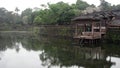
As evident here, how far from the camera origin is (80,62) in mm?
17672

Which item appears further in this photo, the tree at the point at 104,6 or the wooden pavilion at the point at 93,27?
the tree at the point at 104,6

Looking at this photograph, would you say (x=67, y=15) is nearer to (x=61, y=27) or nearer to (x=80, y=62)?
(x=61, y=27)

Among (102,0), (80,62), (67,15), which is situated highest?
(102,0)

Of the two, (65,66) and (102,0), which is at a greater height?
(102,0)

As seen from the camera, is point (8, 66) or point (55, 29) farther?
point (55, 29)

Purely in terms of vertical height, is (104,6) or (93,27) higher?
(104,6)

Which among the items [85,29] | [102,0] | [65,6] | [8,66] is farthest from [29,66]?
[102,0]

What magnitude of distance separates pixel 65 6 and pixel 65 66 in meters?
30.6

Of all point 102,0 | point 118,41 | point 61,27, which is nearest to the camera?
point 118,41

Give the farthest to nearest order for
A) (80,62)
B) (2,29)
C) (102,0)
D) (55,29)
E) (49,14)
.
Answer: (102,0)
(2,29)
(49,14)
(55,29)
(80,62)

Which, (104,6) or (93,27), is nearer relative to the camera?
(93,27)

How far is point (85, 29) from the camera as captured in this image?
3512cm

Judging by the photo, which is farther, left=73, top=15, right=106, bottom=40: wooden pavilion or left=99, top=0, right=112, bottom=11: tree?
left=99, top=0, right=112, bottom=11: tree

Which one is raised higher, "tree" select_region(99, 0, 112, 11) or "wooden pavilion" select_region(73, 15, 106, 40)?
"tree" select_region(99, 0, 112, 11)
